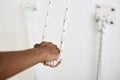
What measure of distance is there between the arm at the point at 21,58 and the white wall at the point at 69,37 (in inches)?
12.8

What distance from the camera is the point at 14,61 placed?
669 mm

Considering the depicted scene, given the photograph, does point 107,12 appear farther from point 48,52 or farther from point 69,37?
point 48,52

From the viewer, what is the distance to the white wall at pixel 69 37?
1073mm

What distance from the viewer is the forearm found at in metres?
0.65

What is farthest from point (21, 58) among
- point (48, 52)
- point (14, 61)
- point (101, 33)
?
point (101, 33)

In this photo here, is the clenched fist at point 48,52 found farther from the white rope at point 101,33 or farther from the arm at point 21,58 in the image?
the white rope at point 101,33

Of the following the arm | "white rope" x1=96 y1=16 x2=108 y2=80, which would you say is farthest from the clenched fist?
"white rope" x1=96 y1=16 x2=108 y2=80

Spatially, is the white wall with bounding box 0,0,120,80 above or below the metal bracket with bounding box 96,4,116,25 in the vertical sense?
below

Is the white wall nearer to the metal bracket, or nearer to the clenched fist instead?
the metal bracket

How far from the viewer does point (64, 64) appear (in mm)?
1192

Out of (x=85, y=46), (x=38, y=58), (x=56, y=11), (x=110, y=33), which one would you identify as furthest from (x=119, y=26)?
(x=38, y=58)

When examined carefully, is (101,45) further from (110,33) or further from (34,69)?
(34,69)

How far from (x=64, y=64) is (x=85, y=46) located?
15 cm

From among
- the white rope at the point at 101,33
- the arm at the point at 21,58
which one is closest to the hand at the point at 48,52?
the arm at the point at 21,58
